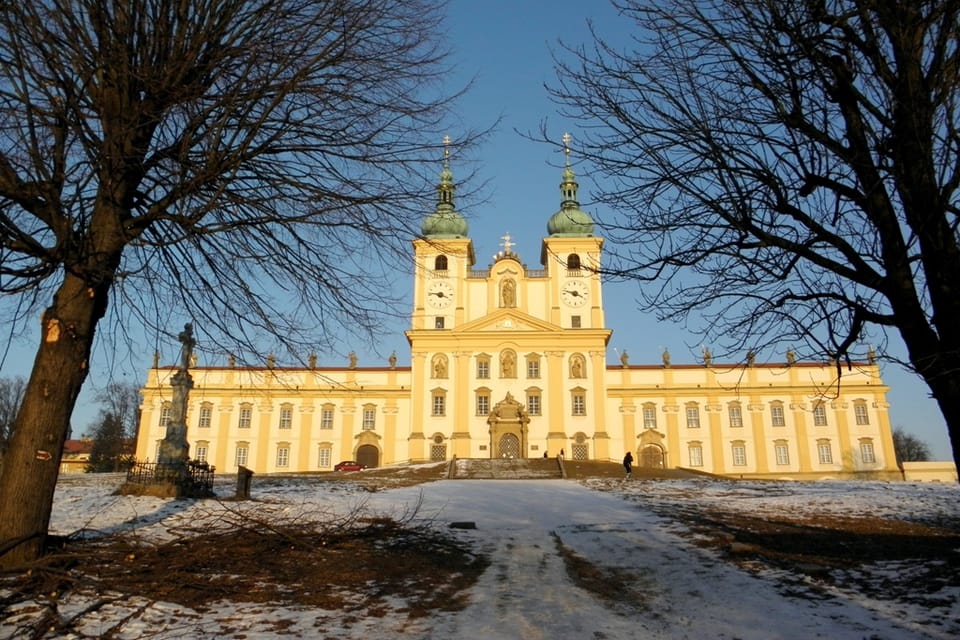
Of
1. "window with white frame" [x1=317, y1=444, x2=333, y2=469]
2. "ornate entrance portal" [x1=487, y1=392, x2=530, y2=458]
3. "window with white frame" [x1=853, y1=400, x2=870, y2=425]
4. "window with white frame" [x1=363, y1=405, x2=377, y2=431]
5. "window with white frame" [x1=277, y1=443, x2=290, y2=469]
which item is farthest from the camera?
"window with white frame" [x1=363, y1=405, x2=377, y2=431]

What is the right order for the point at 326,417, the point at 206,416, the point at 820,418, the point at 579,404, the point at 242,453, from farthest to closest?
the point at 326,417 → the point at 206,416 → the point at 242,453 → the point at 820,418 → the point at 579,404

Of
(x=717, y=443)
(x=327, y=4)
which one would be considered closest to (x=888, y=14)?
(x=327, y=4)

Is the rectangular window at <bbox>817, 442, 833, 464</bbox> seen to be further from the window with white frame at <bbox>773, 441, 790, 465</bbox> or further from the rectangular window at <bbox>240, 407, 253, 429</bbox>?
the rectangular window at <bbox>240, 407, 253, 429</bbox>

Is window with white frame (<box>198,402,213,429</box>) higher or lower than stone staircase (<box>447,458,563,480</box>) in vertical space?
higher

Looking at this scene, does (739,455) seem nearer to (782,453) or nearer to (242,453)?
(782,453)

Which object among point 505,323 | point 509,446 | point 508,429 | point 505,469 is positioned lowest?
point 505,469

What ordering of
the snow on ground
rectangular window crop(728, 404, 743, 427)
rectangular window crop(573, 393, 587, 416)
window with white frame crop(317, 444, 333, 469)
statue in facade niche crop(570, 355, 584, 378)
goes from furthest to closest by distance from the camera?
window with white frame crop(317, 444, 333, 469) < rectangular window crop(728, 404, 743, 427) < statue in facade niche crop(570, 355, 584, 378) < rectangular window crop(573, 393, 587, 416) < the snow on ground

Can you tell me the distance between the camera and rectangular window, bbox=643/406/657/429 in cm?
5116

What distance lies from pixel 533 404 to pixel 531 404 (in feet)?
0.46

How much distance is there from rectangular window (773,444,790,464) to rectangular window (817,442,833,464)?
7.65 feet

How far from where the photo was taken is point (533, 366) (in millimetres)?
47594

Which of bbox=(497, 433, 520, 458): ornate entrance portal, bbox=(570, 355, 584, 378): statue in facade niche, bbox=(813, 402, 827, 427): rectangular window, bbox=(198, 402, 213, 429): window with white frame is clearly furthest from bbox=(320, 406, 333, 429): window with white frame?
bbox=(813, 402, 827, 427): rectangular window

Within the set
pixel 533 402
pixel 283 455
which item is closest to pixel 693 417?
pixel 533 402

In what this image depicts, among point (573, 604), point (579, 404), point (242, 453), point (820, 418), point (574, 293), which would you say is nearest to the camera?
point (573, 604)
